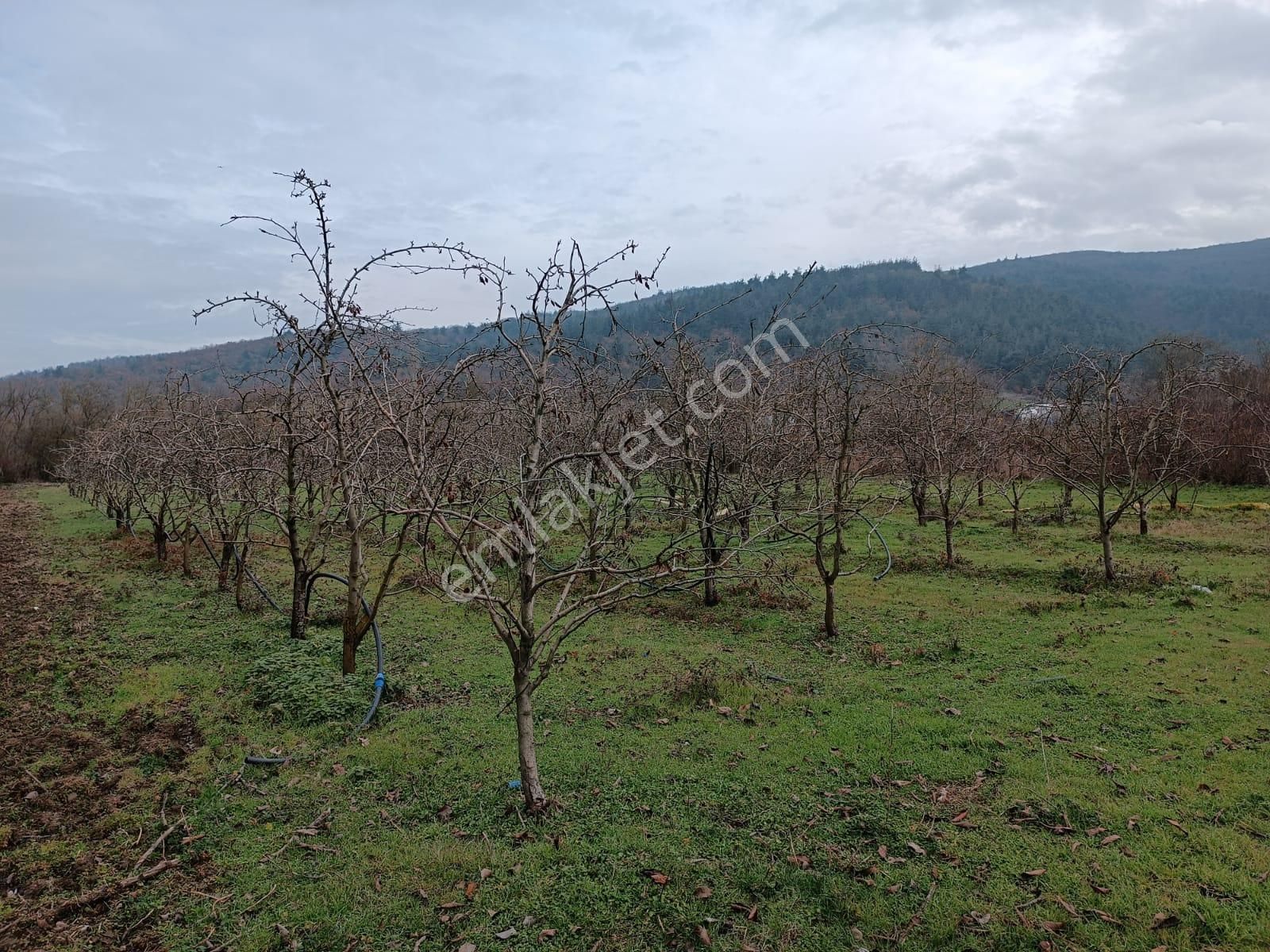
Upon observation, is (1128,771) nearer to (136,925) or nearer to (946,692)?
(946,692)

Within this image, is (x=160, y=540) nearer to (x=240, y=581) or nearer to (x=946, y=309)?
(x=240, y=581)

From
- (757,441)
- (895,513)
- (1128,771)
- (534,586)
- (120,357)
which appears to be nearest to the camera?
(534,586)

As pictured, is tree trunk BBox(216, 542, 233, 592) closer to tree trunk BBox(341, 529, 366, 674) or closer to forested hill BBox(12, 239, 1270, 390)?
tree trunk BBox(341, 529, 366, 674)

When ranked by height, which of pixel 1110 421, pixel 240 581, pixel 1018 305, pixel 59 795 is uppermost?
pixel 1018 305

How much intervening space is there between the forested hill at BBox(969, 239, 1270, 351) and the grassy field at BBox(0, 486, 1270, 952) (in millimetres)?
94360

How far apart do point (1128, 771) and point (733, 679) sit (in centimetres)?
357

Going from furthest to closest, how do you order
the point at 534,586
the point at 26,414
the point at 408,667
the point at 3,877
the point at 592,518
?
the point at 26,414 < the point at 408,667 < the point at 592,518 < the point at 534,586 < the point at 3,877

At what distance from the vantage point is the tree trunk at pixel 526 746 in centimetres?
452

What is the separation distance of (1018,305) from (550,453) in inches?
4384

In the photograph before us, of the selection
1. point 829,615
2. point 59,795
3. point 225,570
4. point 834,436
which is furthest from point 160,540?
point 834,436

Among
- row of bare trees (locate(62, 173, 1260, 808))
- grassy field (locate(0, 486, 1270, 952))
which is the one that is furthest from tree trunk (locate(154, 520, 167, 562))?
grassy field (locate(0, 486, 1270, 952))

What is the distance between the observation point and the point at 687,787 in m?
5.04

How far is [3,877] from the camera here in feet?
13.5

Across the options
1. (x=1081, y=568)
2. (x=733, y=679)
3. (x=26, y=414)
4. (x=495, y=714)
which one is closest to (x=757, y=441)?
(x=733, y=679)
